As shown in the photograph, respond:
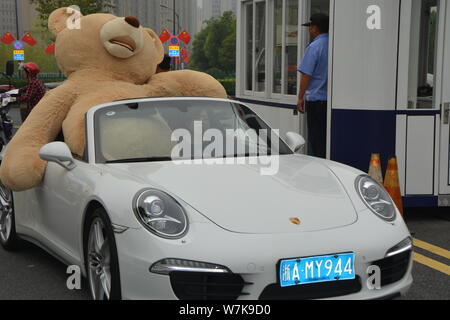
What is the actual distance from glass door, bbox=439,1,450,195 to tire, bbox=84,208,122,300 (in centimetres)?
392

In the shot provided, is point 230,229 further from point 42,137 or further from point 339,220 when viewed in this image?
point 42,137

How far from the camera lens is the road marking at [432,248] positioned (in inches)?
218

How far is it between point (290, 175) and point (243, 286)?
3.33 feet

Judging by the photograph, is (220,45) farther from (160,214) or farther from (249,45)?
(160,214)

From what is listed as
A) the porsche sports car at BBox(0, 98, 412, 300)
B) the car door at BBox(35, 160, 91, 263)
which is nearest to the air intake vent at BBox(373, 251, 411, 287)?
the porsche sports car at BBox(0, 98, 412, 300)

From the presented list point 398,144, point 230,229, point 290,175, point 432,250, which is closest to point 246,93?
point 398,144

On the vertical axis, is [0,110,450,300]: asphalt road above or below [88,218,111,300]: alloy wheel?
below

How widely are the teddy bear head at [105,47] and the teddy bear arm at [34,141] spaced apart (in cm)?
58

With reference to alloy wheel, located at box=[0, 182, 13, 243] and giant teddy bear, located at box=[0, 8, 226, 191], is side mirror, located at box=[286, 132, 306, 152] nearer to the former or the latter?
giant teddy bear, located at box=[0, 8, 226, 191]

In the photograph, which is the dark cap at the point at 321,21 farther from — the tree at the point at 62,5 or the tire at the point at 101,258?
the tree at the point at 62,5

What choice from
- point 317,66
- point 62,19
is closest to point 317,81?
point 317,66

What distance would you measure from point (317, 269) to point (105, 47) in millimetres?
3501

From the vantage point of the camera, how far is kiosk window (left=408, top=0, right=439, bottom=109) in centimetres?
685

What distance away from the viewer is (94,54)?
6359 mm
